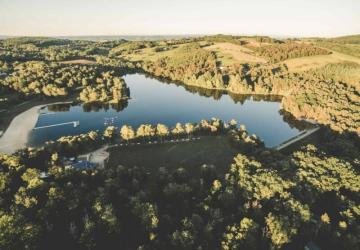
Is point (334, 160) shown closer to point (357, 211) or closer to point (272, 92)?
point (357, 211)

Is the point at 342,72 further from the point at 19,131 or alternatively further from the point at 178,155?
the point at 19,131

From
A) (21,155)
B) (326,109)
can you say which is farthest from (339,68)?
(21,155)

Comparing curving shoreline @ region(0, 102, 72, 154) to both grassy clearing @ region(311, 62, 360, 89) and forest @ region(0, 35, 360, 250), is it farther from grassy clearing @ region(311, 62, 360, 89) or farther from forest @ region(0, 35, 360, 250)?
grassy clearing @ region(311, 62, 360, 89)

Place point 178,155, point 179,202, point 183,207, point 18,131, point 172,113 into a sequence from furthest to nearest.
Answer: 1. point 172,113
2. point 18,131
3. point 178,155
4. point 179,202
5. point 183,207

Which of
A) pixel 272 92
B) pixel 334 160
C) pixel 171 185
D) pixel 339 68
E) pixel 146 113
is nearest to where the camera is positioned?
pixel 171 185

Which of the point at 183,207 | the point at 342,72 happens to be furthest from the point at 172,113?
the point at 342,72

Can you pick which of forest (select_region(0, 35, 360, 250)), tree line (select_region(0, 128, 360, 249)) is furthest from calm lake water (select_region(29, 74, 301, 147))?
tree line (select_region(0, 128, 360, 249))
